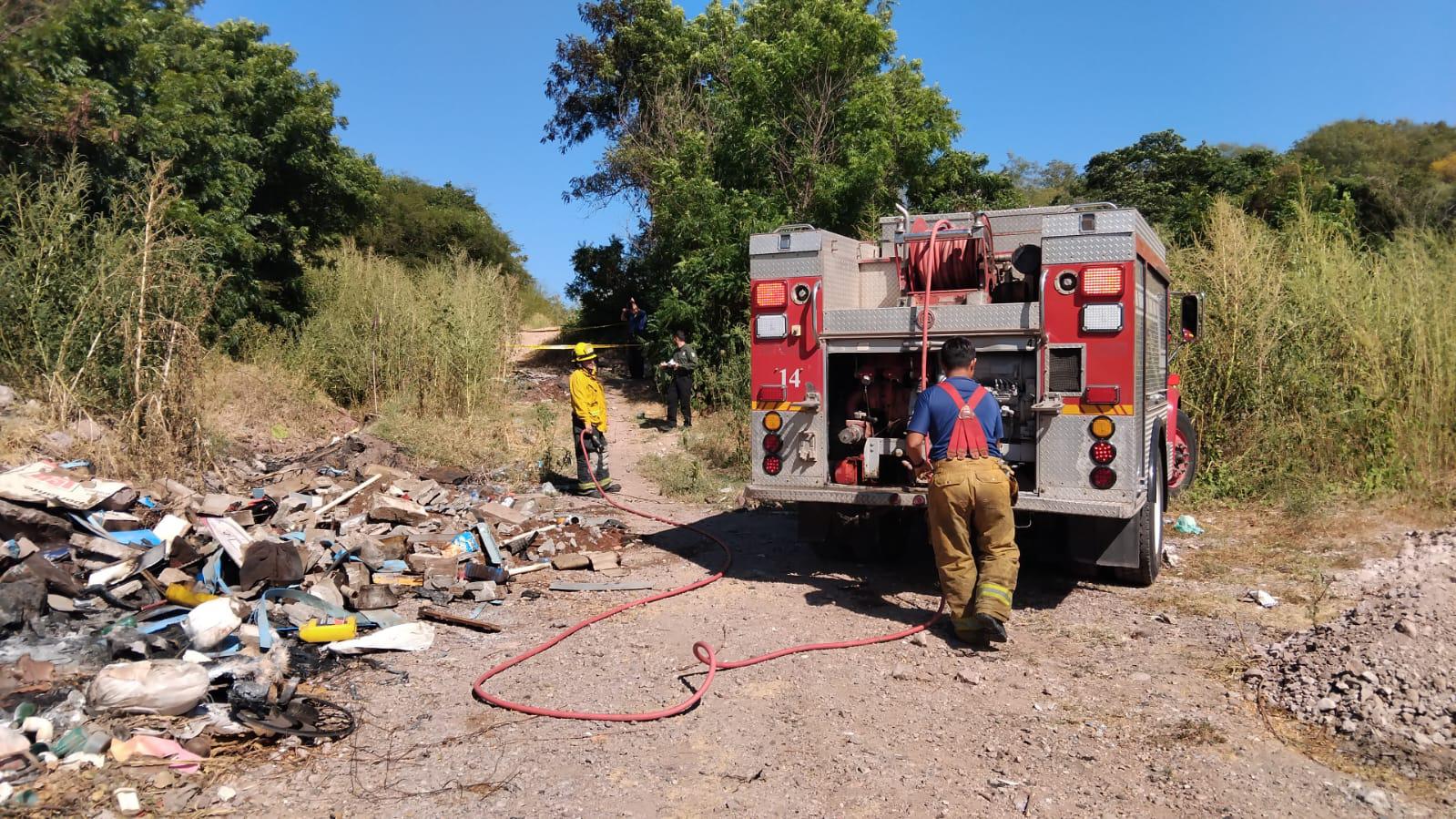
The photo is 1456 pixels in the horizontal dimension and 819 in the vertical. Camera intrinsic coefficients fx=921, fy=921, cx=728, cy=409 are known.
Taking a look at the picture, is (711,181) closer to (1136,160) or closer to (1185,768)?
(1185,768)

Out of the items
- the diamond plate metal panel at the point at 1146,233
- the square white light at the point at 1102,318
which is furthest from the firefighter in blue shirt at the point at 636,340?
the square white light at the point at 1102,318

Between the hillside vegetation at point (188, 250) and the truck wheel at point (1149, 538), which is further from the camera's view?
the hillside vegetation at point (188, 250)

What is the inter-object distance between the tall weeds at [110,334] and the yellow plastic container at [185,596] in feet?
9.87

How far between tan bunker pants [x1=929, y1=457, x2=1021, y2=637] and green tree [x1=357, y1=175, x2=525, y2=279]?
23493 mm

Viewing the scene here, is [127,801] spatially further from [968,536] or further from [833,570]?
[833,570]

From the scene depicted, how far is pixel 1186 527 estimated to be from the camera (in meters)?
8.80

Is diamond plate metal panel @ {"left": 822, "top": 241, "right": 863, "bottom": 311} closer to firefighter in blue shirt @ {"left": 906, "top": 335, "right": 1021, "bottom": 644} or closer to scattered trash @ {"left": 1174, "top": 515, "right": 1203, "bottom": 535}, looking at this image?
firefighter in blue shirt @ {"left": 906, "top": 335, "right": 1021, "bottom": 644}

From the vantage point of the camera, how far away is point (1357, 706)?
14.1 ft

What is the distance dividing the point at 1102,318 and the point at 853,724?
3095 mm

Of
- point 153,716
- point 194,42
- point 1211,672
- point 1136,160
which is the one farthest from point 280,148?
point 1136,160

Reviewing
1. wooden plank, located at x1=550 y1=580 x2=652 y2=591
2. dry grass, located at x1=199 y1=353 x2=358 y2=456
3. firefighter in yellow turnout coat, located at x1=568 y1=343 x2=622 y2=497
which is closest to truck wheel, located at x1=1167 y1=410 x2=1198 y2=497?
wooden plank, located at x1=550 y1=580 x2=652 y2=591

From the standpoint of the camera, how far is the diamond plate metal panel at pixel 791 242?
675cm

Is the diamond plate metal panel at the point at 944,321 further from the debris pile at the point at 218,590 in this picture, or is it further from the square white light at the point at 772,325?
the debris pile at the point at 218,590

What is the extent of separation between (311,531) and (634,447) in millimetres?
7181
